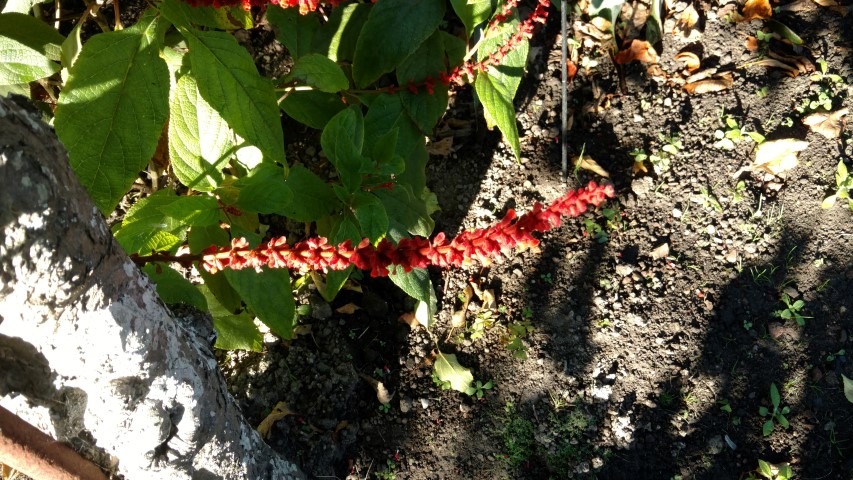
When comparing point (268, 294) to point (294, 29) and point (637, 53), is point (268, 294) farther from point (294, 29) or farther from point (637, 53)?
point (637, 53)

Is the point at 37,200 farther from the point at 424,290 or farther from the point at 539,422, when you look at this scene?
the point at 539,422

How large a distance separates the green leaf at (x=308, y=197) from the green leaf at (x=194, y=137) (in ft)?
0.80

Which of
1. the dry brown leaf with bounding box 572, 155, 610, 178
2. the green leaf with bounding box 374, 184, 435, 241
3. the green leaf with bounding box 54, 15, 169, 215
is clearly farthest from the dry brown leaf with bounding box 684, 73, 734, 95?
the green leaf with bounding box 54, 15, 169, 215

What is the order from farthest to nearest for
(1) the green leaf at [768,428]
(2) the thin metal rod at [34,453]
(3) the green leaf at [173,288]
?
(1) the green leaf at [768,428], (3) the green leaf at [173,288], (2) the thin metal rod at [34,453]

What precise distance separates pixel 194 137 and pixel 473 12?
107cm

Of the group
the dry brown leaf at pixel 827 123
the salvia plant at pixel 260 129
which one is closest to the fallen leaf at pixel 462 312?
the salvia plant at pixel 260 129

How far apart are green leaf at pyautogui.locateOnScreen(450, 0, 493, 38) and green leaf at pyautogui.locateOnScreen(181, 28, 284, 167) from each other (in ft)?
2.70

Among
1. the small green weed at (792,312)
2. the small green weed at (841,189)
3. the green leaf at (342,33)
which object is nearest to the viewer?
the green leaf at (342,33)

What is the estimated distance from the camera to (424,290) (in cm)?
249

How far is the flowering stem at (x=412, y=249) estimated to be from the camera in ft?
4.88

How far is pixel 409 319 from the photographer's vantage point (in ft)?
9.86

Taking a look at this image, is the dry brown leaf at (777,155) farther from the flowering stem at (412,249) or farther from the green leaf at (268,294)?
the green leaf at (268,294)

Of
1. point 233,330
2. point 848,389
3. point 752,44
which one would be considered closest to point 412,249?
point 233,330

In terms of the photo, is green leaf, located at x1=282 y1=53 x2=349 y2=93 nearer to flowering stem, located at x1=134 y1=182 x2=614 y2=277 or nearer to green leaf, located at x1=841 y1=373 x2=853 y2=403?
flowering stem, located at x1=134 y1=182 x2=614 y2=277
